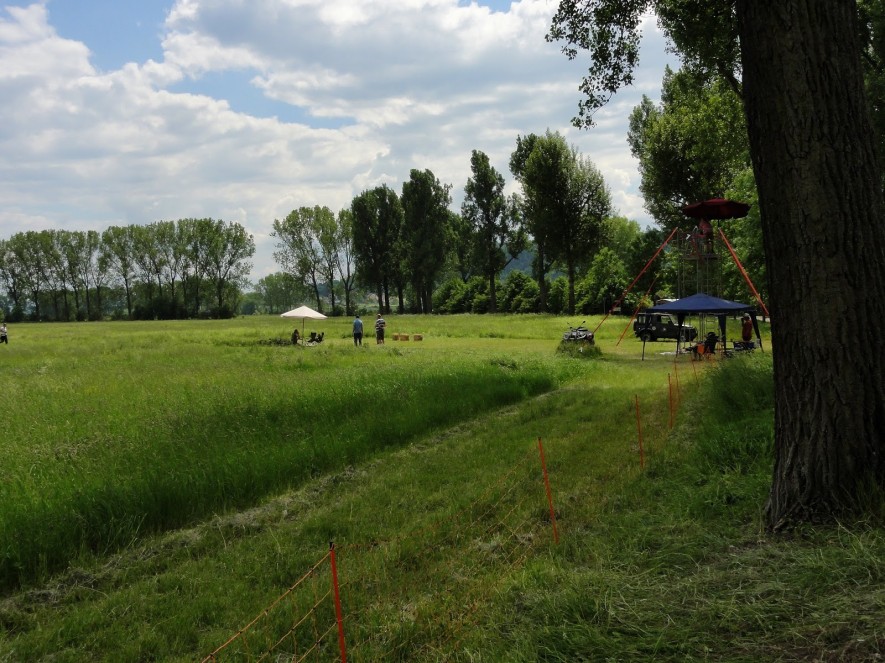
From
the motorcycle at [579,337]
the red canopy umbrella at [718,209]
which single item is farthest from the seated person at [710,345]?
the motorcycle at [579,337]

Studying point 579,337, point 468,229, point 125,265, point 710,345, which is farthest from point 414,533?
point 125,265

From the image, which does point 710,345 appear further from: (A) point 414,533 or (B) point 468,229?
(B) point 468,229

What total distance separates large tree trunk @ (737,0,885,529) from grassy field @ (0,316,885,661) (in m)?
0.53

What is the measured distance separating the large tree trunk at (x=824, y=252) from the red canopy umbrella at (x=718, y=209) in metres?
17.1

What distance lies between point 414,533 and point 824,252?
438 centimetres

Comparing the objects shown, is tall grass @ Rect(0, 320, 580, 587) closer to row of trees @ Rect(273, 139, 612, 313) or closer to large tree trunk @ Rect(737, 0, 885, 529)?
large tree trunk @ Rect(737, 0, 885, 529)

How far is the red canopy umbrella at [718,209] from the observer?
67.3ft

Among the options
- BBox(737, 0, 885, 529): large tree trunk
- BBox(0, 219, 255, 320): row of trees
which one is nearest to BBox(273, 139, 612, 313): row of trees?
BBox(0, 219, 255, 320): row of trees

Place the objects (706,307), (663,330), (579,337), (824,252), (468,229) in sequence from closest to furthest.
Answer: (824,252) < (706,307) < (579,337) < (663,330) < (468,229)

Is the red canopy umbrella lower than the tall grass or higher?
higher

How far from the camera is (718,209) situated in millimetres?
20812

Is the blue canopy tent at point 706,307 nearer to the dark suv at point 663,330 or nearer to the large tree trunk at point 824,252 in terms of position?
the dark suv at point 663,330

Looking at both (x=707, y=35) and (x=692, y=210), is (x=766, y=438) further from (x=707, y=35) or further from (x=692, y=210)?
(x=692, y=210)

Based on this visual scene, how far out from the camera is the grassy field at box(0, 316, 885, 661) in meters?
3.37
